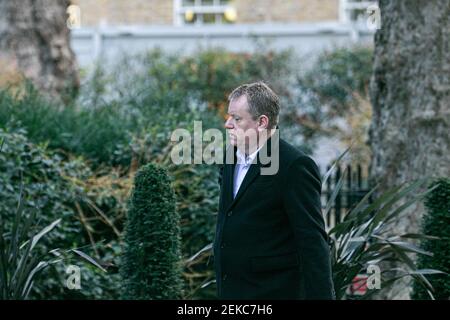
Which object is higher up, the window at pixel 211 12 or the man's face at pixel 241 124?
the window at pixel 211 12

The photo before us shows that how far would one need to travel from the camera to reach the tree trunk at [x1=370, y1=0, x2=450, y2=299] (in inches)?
306

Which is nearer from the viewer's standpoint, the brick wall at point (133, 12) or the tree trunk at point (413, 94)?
the tree trunk at point (413, 94)

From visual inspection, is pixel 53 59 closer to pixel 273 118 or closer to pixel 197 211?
pixel 197 211

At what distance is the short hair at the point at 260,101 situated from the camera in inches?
177

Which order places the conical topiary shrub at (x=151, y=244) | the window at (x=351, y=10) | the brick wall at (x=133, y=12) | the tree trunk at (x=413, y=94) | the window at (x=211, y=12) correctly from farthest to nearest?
the brick wall at (x=133, y=12) → the window at (x=211, y=12) → the window at (x=351, y=10) → the tree trunk at (x=413, y=94) → the conical topiary shrub at (x=151, y=244)

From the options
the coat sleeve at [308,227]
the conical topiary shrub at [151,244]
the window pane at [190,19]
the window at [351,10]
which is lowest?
the conical topiary shrub at [151,244]

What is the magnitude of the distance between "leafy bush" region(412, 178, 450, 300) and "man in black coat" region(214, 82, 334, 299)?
77.5 inches

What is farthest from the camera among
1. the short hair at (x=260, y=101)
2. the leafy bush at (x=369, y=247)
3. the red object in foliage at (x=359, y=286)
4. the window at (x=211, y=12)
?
the window at (x=211, y=12)

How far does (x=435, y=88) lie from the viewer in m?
7.79

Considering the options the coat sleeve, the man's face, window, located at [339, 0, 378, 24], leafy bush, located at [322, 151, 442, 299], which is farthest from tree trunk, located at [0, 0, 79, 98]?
window, located at [339, 0, 378, 24]

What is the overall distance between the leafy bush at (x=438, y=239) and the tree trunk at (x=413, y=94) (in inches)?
55.0

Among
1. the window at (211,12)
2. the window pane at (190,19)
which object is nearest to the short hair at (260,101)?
the window at (211,12)

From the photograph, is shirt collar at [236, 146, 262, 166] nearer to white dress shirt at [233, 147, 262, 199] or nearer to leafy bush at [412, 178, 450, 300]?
white dress shirt at [233, 147, 262, 199]

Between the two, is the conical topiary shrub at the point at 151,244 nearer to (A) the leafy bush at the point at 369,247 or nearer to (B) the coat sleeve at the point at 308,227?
(A) the leafy bush at the point at 369,247
